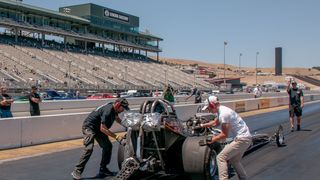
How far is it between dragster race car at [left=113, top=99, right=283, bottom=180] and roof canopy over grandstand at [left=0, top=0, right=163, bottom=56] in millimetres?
58306

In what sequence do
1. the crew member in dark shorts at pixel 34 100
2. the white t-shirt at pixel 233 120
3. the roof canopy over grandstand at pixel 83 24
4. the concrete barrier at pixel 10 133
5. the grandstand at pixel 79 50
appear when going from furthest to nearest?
the roof canopy over grandstand at pixel 83 24, the grandstand at pixel 79 50, the crew member in dark shorts at pixel 34 100, the concrete barrier at pixel 10 133, the white t-shirt at pixel 233 120

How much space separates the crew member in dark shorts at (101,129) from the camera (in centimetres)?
855

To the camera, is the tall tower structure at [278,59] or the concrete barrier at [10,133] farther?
the tall tower structure at [278,59]

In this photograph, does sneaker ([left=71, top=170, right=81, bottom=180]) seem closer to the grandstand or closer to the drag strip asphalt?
the drag strip asphalt

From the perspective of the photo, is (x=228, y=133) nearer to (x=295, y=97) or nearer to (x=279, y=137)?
(x=279, y=137)

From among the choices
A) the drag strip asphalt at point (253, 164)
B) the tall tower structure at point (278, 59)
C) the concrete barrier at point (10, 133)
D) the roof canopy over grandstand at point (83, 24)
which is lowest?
the drag strip asphalt at point (253, 164)

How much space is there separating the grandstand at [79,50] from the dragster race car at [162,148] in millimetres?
40365

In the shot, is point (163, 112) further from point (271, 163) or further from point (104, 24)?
point (104, 24)

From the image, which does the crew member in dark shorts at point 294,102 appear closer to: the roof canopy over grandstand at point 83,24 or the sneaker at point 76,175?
the sneaker at point 76,175

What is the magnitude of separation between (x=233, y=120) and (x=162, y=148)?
1.30m

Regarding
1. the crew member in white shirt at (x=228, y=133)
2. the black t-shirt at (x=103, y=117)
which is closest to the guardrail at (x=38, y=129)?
the black t-shirt at (x=103, y=117)

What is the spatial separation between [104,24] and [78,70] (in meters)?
22.1

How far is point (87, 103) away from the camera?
1281 inches

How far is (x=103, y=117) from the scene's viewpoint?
8531 millimetres
